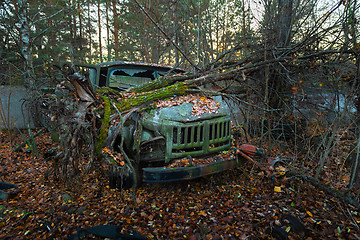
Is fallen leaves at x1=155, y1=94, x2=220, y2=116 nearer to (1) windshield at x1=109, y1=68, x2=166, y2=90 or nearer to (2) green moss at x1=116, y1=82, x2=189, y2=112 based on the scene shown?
(2) green moss at x1=116, y1=82, x2=189, y2=112

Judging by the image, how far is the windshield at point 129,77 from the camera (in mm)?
4641

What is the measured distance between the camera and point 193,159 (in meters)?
2.83

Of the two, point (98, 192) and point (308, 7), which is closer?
point (98, 192)

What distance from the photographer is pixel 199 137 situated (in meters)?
2.86

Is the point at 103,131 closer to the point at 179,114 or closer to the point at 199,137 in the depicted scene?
the point at 179,114

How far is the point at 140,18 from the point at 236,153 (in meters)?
12.8


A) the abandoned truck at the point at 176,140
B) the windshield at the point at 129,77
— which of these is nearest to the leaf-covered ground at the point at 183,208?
the abandoned truck at the point at 176,140

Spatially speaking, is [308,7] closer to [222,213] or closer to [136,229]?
[222,213]

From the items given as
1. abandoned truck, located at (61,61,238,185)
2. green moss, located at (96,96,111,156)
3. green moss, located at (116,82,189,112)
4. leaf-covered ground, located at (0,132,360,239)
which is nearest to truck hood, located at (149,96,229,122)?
abandoned truck, located at (61,61,238,185)

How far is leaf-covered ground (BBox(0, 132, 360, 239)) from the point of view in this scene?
2.30m

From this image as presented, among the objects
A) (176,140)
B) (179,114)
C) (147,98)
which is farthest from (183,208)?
(147,98)

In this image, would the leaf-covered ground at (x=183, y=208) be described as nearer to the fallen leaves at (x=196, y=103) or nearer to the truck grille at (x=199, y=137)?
the truck grille at (x=199, y=137)

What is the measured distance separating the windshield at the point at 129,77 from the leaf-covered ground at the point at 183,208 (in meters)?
2.15

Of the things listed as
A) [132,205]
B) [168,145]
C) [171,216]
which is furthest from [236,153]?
[132,205]
